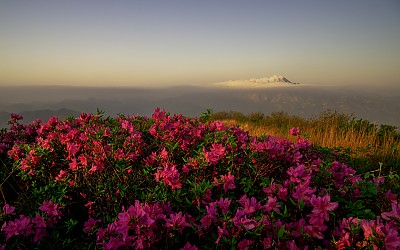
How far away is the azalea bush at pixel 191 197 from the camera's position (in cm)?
174

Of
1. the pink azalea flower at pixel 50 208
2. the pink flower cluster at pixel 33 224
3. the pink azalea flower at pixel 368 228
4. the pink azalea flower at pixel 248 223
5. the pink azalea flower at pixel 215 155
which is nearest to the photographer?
the pink azalea flower at pixel 368 228

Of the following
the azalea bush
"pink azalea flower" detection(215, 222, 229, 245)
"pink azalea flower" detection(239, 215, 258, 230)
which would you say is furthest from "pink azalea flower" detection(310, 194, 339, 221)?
"pink azalea flower" detection(215, 222, 229, 245)

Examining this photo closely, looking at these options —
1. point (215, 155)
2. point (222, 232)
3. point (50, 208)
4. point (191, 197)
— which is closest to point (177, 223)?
point (222, 232)

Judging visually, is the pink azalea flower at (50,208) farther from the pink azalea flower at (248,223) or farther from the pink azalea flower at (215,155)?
the pink azalea flower at (248,223)

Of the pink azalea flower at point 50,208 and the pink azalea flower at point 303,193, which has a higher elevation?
the pink azalea flower at point 303,193

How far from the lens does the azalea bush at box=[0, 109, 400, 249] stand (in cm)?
174

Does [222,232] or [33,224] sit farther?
[33,224]

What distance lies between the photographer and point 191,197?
7.73 feet

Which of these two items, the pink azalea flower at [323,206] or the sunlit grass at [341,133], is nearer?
the pink azalea flower at [323,206]

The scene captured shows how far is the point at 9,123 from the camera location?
213 inches

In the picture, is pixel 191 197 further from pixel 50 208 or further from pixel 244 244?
pixel 50 208

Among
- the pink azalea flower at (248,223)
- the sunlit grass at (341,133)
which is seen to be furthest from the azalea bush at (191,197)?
the sunlit grass at (341,133)

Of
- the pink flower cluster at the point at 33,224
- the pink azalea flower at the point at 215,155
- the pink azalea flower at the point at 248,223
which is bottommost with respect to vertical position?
the pink flower cluster at the point at 33,224

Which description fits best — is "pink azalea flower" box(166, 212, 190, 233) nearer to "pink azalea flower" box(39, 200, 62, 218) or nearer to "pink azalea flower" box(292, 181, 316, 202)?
"pink azalea flower" box(292, 181, 316, 202)
